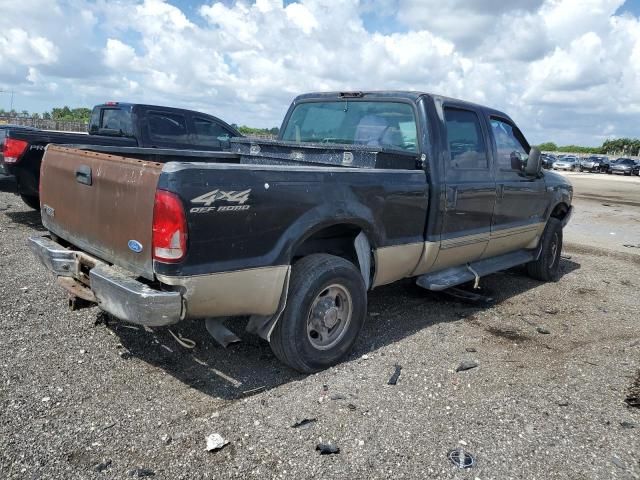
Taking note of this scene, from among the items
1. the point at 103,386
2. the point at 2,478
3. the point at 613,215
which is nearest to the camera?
the point at 2,478

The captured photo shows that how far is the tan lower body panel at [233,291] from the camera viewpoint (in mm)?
2982

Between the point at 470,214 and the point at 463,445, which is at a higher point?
the point at 470,214

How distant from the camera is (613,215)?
1452 cm

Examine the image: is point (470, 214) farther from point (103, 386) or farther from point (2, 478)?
point (2, 478)

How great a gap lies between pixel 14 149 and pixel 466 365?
663cm

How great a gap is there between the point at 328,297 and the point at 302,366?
51 centimetres

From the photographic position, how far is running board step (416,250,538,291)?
4.77 metres

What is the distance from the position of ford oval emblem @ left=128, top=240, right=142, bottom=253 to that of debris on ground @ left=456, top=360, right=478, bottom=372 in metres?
2.38

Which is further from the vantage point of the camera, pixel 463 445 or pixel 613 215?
pixel 613 215

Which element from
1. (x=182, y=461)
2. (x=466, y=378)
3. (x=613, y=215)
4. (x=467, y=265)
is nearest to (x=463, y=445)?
(x=466, y=378)

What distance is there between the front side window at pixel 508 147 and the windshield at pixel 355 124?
1224mm

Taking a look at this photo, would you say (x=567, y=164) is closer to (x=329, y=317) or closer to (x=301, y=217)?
(x=329, y=317)

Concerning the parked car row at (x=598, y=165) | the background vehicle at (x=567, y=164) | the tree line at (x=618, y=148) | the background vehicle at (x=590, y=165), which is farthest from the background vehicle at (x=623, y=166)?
the tree line at (x=618, y=148)

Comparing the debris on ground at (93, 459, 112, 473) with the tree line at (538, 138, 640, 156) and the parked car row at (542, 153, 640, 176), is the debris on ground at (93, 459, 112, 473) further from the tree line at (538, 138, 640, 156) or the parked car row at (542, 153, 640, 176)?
the tree line at (538, 138, 640, 156)
